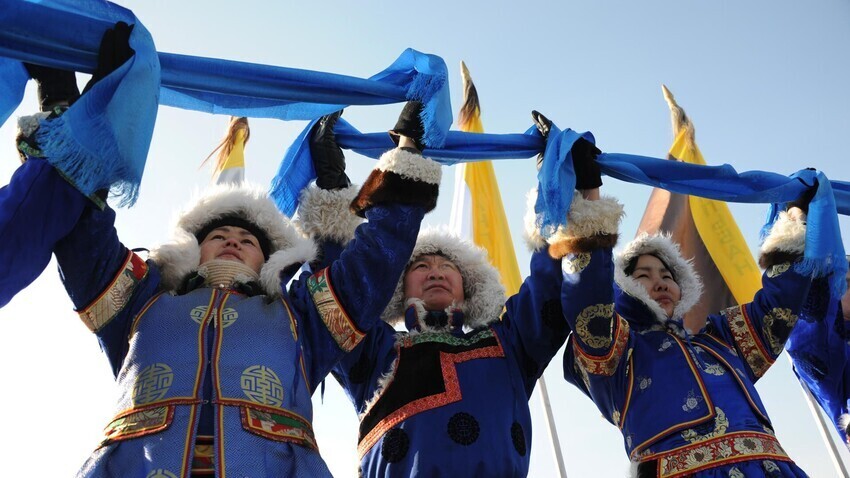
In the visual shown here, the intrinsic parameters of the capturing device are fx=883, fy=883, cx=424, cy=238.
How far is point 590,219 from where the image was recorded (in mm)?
→ 3756

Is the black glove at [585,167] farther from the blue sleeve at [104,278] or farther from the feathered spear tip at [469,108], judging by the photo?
the feathered spear tip at [469,108]

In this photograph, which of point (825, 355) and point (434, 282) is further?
point (825, 355)

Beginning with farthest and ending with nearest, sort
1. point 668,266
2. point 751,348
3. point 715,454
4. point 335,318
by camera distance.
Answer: point 668,266
point 751,348
point 715,454
point 335,318

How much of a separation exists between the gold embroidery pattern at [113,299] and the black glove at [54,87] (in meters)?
0.60

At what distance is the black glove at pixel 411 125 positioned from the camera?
12.0 feet

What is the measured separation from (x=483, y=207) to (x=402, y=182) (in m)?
3.74

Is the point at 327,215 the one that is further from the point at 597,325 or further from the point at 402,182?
the point at 597,325

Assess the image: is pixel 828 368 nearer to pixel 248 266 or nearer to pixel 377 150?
pixel 377 150

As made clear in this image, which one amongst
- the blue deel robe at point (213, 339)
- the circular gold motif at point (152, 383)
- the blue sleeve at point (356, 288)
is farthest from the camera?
the blue sleeve at point (356, 288)

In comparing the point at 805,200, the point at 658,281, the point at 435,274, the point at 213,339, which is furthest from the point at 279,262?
the point at 805,200

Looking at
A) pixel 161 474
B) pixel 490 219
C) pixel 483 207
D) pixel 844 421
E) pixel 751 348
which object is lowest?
pixel 161 474

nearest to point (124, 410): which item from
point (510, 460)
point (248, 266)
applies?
point (248, 266)

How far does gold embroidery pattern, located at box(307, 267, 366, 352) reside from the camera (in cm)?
338

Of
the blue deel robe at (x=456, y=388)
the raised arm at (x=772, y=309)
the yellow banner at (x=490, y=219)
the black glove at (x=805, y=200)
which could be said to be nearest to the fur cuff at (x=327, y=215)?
the blue deel robe at (x=456, y=388)
